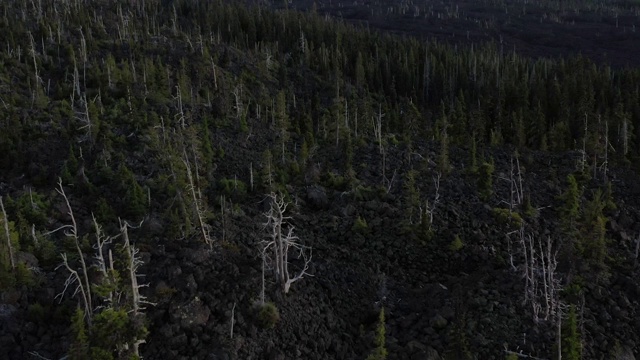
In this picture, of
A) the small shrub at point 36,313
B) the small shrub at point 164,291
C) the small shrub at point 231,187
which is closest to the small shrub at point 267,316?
the small shrub at point 164,291

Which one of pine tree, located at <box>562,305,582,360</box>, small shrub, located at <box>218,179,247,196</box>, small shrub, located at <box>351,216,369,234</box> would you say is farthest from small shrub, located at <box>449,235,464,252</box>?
small shrub, located at <box>218,179,247,196</box>

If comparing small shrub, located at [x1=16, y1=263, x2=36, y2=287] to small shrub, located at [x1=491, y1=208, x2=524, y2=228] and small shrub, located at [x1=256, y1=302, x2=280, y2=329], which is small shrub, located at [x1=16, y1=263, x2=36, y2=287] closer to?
small shrub, located at [x1=256, y1=302, x2=280, y2=329]

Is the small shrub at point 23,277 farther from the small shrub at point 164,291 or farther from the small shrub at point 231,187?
the small shrub at point 231,187

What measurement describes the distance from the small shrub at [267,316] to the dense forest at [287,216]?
8 cm

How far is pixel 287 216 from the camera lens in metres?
45.2

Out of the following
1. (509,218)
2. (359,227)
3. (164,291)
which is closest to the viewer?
(164,291)

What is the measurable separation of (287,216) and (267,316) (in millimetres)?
14195

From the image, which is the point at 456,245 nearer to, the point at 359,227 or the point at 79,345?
the point at 359,227

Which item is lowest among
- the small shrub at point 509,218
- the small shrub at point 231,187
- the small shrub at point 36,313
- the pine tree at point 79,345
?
the small shrub at point 509,218

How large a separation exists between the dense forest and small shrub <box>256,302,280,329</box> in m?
0.08

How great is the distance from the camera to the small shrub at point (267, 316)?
3173 cm

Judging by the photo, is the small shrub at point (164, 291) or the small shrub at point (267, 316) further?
the small shrub at point (164, 291)

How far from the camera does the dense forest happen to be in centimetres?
3142

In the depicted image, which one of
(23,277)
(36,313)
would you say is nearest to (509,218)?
(36,313)
